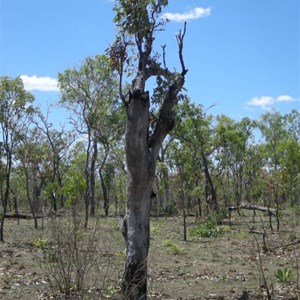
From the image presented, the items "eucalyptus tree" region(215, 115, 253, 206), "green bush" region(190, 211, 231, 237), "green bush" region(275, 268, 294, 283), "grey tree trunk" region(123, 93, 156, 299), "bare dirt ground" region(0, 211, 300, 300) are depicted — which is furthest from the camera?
"eucalyptus tree" region(215, 115, 253, 206)

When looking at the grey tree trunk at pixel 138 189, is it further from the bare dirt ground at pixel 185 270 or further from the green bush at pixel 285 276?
the green bush at pixel 285 276

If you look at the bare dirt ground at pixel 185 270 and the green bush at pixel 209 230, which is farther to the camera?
the green bush at pixel 209 230

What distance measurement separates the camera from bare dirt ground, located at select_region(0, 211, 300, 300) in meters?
7.77

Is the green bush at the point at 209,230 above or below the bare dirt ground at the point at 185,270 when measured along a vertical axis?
above

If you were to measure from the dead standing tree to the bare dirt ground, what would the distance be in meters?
0.42

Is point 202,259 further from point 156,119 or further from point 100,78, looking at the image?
point 100,78

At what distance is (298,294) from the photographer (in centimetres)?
763

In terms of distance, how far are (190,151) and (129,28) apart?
2313 cm

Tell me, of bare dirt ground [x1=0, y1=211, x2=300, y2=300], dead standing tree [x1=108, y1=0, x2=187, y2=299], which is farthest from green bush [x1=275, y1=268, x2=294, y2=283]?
dead standing tree [x1=108, y1=0, x2=187, y2=299]

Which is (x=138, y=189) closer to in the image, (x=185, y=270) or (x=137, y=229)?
(x=137, y=229)

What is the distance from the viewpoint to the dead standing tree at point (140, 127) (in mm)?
6887

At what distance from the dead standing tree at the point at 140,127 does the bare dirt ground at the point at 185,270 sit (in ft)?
1.39

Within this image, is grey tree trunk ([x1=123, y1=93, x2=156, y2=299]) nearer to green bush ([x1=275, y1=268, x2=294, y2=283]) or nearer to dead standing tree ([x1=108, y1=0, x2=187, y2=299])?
dead standing tree ([x1=108, y1=0, x2=187, y2=299])

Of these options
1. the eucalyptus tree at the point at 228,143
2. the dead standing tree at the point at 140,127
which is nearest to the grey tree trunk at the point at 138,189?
the dead standing tree at the point at 140,127
